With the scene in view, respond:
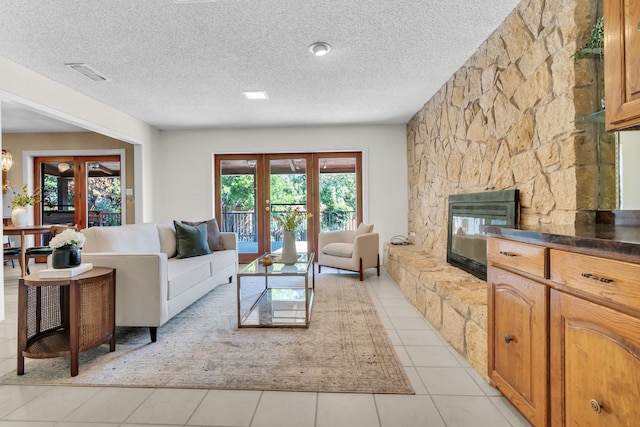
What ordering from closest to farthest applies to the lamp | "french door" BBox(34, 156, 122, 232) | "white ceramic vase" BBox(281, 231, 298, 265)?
1. "white ceramic vase" BBox(281, 231, 298, 265)
2. the lamp
3. "french door" BBox(34, 156, 122, 232)

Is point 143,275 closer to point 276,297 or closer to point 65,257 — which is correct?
point 65,257

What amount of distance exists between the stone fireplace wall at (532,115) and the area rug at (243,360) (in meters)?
1.43

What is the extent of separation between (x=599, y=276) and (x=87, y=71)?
428 centimetres

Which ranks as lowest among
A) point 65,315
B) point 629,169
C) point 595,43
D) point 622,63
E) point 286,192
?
point 65,315

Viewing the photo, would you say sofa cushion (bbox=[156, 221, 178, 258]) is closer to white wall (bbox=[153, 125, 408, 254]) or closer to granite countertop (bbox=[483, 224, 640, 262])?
white wall (bbox=[153, 125, 408, 254])

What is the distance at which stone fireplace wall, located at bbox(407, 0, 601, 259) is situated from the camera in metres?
1.65

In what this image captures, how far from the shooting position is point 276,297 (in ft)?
10.9

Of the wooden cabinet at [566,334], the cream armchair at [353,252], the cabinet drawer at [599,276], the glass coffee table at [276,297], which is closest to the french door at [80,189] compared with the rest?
the glass coffee table at [276,297]

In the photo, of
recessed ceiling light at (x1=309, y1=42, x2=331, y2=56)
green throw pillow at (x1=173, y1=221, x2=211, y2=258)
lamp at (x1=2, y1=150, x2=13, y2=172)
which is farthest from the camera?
lamp at (x1=2, y1=150, x2=13, y2=172)

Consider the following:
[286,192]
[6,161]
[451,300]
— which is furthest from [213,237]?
[6,161]

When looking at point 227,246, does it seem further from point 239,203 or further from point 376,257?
point 376,257

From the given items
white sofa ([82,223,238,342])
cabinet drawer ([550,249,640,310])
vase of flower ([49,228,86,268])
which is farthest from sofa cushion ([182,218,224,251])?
cabinet drawer ([550,249,640,310])

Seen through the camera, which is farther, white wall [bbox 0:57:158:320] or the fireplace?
white wall [bbox 0:57:158:320]

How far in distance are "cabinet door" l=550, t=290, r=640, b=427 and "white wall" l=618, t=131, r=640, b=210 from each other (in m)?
0.87
